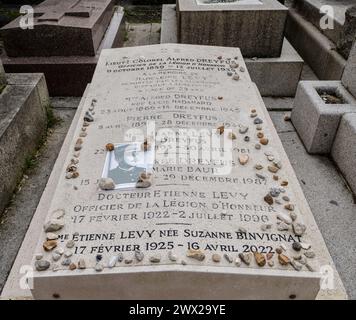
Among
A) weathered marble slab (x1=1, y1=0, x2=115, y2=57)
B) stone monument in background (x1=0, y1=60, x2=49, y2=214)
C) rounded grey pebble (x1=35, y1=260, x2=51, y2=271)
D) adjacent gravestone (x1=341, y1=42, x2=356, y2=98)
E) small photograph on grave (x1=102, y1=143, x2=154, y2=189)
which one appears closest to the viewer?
rounded grey pebble (x1=35, y1=260, x2=51, y2=271)

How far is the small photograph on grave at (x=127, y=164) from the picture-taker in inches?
87.8

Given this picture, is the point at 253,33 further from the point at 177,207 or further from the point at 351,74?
the point at 177,207

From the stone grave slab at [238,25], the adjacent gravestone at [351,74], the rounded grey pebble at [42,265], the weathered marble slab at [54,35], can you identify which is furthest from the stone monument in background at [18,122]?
the adjacent gravestone at [351,74]

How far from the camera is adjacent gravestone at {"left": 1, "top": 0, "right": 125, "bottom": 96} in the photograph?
3895mm

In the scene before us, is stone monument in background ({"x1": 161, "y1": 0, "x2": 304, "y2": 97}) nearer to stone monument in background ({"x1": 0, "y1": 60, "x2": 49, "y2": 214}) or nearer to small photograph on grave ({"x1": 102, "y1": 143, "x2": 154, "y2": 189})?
stone monument in background ({"x1": 0, "y1": 60, "x2": 49, "y2": 214})

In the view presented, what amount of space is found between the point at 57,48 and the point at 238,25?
1961 mm

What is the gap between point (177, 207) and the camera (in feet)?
6.72

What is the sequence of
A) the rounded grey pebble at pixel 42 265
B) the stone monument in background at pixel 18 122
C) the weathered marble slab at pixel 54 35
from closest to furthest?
the rounded grey pebble at pixel 42 265, the stone monument in background at pixel 18 122, the weathered marble slab at pixel 54 35

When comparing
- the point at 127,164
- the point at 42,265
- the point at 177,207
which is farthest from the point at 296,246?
the point at 42,265

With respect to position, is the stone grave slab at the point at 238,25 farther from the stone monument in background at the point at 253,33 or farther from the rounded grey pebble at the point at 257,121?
the rounded grey pebble at the point at 257,121

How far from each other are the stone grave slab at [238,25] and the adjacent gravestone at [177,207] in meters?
1.22

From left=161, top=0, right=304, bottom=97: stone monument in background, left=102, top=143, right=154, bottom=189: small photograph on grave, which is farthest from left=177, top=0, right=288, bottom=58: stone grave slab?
left=102, top=143, right=154, bottom=189: small photograph on grave

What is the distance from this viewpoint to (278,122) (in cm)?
373
